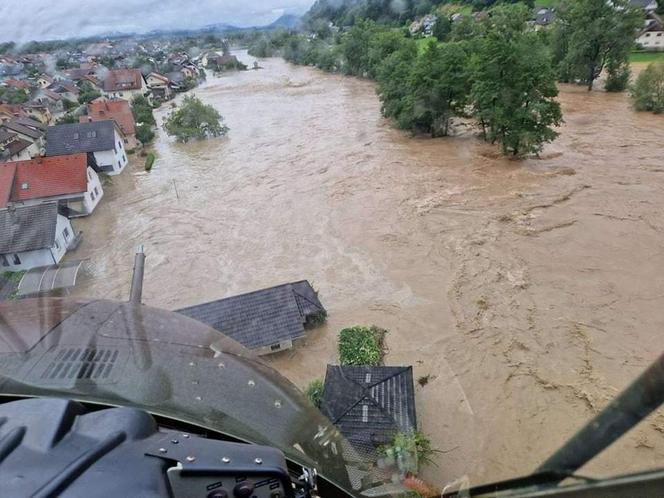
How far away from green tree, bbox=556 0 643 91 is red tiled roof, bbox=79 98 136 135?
18.9 meters

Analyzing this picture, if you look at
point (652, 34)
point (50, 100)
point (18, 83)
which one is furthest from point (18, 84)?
point (652, 34)

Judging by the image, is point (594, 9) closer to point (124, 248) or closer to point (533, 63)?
point (533, 63)

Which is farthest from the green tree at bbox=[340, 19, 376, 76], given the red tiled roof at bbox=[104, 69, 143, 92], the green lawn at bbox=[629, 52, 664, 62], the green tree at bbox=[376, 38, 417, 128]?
the green lawn at bbox=[629, 52, 664, 62]

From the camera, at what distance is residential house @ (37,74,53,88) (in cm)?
2189

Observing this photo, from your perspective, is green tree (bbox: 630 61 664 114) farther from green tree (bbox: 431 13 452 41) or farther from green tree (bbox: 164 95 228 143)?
green tree (bbox: 164 95 228 143)

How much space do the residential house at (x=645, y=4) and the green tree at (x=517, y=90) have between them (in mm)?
5640

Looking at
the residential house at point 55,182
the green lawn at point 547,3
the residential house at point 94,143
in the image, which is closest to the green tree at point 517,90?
the green lawn at point 547,3

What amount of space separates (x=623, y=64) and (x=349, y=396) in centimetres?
2020

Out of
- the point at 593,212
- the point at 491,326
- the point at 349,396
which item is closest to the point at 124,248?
the point at 349,396

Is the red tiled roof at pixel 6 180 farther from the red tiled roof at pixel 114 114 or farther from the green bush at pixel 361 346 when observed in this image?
the green bush at pixel 361 346

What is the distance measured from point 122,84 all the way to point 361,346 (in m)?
25.3

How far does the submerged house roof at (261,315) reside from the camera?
6359 mm

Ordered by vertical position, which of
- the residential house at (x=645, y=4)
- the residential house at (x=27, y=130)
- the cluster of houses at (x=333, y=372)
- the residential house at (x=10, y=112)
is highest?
the residential house at (x=645, y=4)

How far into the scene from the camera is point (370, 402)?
464cm
